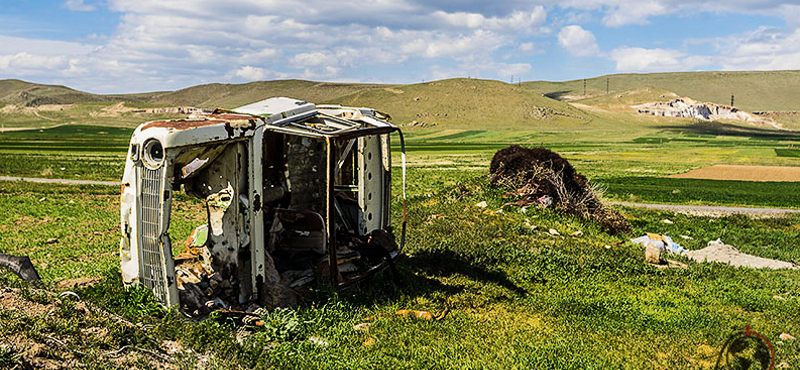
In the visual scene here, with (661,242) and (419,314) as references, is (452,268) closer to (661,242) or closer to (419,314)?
(419,314)

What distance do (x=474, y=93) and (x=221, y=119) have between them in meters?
175

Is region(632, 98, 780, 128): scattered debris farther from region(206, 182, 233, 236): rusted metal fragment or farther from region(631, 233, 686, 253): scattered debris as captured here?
region(206, 182, 233, 236): rusted metal fragment

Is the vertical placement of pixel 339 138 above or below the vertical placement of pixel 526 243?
above

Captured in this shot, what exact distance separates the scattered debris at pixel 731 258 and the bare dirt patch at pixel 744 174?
30.8 metres

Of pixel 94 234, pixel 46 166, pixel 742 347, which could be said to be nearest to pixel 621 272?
pixel 742 347

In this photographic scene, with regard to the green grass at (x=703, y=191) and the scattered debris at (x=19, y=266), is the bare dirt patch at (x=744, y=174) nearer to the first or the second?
the green grass at (x=703, y=191)

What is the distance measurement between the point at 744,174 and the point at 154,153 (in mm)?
50672

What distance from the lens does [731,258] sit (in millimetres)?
14391

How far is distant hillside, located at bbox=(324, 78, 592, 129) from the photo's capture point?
15275 centimetres

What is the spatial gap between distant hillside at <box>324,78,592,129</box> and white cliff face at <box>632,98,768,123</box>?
34.7 metres

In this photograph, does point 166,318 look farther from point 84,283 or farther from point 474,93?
point 474,93

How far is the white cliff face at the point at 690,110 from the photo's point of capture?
188 metres

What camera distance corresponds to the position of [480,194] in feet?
68.7

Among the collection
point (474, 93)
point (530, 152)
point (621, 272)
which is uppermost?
point (474, 93)
